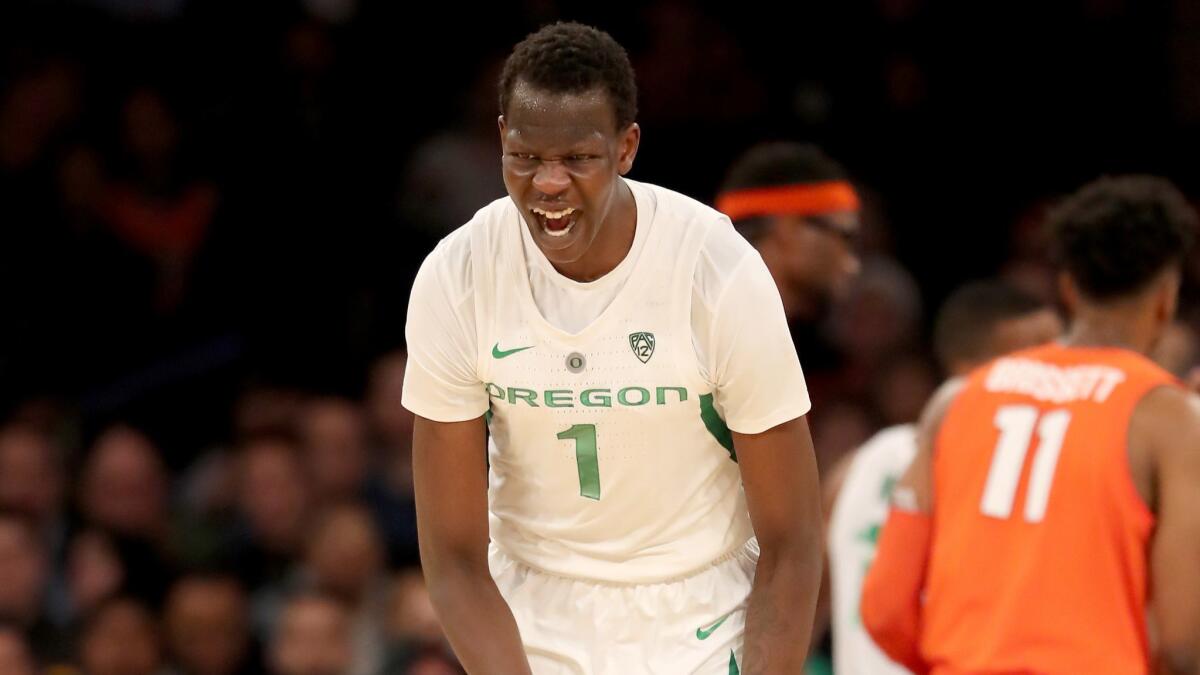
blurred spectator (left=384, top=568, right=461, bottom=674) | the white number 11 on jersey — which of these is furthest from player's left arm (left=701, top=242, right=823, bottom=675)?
blurred spectator (left=384, top=568, right=461, bottom=674)

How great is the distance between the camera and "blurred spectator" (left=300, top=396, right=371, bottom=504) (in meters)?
7.09

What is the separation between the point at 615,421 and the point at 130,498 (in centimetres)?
433

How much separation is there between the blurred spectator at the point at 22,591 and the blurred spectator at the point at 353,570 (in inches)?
39.2

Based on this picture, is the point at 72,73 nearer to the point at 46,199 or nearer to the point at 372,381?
the point at 46,199

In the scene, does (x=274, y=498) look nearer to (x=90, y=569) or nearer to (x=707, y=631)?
(x=90, y=569)

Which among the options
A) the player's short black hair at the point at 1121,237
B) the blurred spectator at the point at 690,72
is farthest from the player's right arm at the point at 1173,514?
the blurred spectator at the point at 690,72

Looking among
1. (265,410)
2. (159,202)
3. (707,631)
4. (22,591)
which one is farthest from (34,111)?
(707,631)

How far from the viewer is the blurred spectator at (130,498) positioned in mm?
6859

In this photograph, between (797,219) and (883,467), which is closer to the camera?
(797,219)

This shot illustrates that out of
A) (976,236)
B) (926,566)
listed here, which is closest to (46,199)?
(976,236)

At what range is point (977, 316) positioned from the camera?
5.32 metres

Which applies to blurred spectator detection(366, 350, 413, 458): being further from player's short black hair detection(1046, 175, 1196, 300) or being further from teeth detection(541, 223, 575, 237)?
teeth detection(541, 223, 575, 237)

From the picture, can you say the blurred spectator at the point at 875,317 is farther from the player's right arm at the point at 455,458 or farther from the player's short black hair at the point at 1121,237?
the player's right arm at the point at 455,458

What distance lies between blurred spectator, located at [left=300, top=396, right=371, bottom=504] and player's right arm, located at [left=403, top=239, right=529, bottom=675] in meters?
3.85
